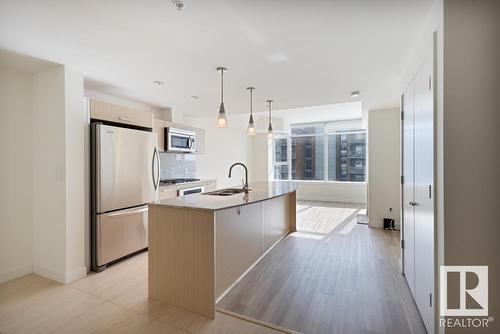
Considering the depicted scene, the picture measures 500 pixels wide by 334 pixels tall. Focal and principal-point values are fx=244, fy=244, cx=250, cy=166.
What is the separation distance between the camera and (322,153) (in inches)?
328

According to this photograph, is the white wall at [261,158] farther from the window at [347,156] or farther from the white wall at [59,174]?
the white wall at [59,174]

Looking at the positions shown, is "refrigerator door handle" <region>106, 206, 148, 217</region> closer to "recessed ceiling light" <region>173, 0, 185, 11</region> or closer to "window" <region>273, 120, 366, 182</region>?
"recessed ceiling light" <region>173, 0, 185, 11</region>

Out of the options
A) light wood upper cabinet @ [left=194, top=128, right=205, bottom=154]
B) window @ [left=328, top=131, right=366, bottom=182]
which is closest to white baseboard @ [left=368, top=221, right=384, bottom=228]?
window @ [left=328, top=131, right=366, bottom=182]

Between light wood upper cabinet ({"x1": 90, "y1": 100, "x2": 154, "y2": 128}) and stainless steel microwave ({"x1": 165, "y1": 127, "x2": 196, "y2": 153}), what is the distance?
22.6 inches

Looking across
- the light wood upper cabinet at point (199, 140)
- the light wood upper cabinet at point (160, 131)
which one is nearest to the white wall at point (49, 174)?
the light wood upper cabinet at point (160, 131)

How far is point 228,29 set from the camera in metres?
1.97

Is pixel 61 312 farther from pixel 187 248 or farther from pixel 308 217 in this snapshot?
pixel 308 217

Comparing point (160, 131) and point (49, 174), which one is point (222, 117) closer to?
point (160, 131)

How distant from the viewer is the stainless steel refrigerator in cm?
290

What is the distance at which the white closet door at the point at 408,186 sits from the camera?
7.61 ft

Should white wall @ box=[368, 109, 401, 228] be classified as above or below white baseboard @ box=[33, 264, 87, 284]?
above

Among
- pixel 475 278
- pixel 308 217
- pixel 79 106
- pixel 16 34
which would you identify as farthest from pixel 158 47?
pixel 308 217

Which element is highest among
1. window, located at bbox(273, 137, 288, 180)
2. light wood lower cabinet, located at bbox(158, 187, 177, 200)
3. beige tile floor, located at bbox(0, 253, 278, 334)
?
window, located at bbox(273, 137, 288, 180)

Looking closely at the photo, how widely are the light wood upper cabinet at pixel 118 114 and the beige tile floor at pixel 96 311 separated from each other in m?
1.93
